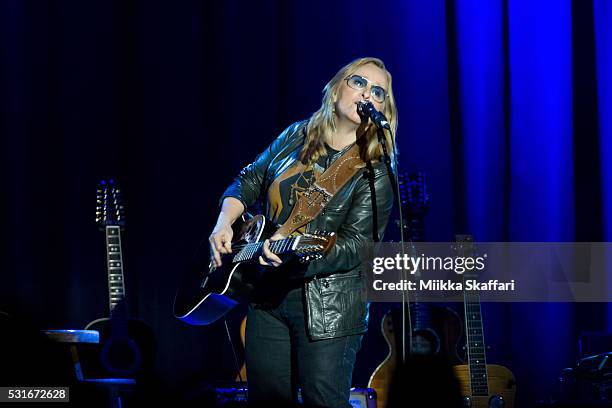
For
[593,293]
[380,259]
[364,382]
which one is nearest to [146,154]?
[380,259]

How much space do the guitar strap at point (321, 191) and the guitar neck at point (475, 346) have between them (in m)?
1.80

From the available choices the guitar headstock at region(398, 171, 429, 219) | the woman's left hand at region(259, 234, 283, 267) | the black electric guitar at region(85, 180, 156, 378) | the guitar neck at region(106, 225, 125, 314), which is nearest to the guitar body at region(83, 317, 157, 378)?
the black electric guitar at region(85, 180, 156, 378)

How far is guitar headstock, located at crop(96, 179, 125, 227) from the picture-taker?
5.17 metres

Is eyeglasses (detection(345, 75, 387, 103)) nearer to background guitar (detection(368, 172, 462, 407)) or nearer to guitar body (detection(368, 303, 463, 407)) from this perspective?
background guitar (detection(368, 172, 462, 407))

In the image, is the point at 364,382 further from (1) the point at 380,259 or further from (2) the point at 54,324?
(2) the point at 54,324

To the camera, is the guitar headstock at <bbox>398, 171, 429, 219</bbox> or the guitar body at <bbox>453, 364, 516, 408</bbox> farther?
the guitar headstock at <bbox>398, 171, 429, 219</bbox>

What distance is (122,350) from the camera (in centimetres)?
499

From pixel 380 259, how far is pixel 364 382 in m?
0.88

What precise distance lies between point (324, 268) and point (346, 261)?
0.09m

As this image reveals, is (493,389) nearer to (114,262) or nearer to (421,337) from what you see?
(421,337)

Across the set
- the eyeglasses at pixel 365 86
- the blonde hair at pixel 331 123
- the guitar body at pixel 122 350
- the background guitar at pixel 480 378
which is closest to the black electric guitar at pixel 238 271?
the blonde hair at pixel 331 123

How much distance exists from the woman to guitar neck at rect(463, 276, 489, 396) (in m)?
1.56

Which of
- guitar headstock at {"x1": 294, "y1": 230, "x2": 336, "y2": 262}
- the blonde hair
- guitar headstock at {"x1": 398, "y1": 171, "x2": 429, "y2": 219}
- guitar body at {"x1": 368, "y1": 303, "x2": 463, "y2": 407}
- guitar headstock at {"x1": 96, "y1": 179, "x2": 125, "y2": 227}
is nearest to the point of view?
guitar headstock at {"x1": 294, "y1": 230, "x2": 336, "y2": 262}

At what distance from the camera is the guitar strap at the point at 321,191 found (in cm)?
322
